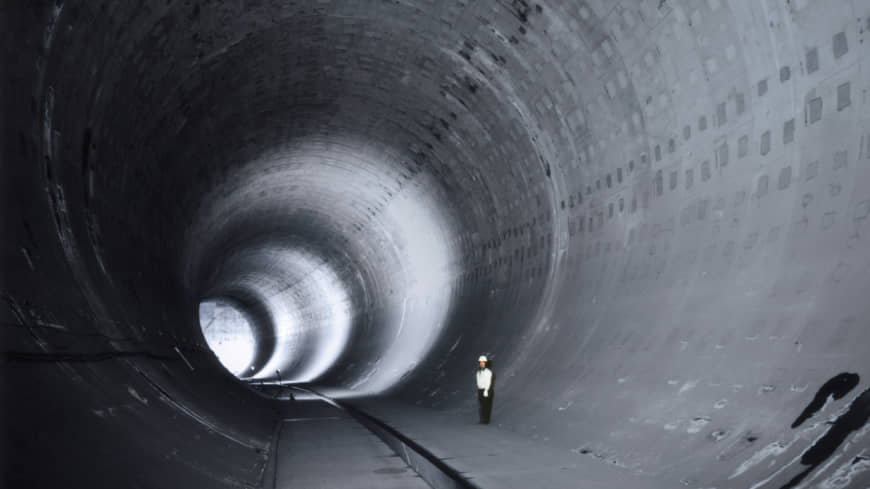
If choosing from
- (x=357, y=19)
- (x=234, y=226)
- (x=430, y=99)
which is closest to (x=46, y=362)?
(x=357, y=19)

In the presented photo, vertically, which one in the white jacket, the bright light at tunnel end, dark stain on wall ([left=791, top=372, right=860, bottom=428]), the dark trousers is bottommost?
dark stain on wall ([left=791, top=372, right=860, bottom=428])

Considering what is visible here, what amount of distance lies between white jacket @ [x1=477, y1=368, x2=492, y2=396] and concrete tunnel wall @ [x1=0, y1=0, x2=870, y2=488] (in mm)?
447

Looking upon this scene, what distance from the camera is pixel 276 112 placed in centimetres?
1302

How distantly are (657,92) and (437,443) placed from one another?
14.8ft

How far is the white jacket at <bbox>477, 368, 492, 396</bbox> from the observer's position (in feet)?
32.5

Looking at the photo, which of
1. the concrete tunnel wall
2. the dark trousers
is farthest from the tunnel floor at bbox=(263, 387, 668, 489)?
the concrete tunnel wall

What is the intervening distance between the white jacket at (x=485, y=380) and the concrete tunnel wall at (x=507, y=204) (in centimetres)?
45

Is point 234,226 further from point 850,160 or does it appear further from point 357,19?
point 850,160

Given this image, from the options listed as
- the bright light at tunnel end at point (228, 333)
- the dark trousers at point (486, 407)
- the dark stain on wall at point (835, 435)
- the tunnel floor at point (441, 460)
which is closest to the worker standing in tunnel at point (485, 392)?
the dark trousers at point (486, 407)

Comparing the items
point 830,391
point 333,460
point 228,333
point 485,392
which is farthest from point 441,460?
point 228,333

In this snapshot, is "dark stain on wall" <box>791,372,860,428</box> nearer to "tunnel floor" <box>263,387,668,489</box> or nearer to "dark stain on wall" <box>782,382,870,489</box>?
"dark stain on wall" <box>782,382,870,489</box>

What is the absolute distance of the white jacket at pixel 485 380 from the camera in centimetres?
990

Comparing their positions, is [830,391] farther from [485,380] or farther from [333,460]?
[485,380]

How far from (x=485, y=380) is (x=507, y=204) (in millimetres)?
3491
